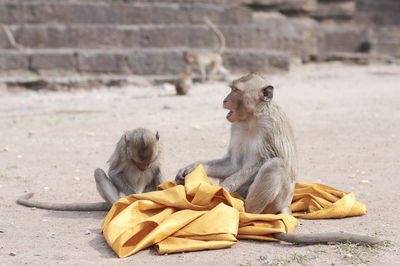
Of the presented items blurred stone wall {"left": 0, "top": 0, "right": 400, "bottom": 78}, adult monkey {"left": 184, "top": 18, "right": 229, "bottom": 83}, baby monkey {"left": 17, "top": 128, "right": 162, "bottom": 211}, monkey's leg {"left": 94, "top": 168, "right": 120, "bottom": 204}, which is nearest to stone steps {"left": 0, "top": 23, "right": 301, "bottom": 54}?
blurred stone wall {"left": 0, "top": 0, "right": 400, "bottom": 78}

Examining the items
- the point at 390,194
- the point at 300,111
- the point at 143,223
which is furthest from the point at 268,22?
the point at 143,223

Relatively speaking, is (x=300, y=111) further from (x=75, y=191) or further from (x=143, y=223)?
(x=143, y=223)

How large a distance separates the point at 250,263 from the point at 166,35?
11.0m

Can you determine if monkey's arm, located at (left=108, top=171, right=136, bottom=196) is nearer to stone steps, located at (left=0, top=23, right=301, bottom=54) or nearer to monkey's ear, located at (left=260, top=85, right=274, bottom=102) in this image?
monkey's ear, located at (left=260, top=85, right=274, bottom=102)

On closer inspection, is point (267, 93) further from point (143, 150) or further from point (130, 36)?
point (130, 36)

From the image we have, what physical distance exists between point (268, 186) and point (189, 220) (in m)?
0.62

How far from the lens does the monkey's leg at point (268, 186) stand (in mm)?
3953

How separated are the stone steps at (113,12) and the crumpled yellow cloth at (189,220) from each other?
33.0 feet

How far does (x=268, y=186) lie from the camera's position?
397 cm

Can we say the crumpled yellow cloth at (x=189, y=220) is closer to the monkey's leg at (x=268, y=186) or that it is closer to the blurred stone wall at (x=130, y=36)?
the monkey's leg at (x=268, y=186)

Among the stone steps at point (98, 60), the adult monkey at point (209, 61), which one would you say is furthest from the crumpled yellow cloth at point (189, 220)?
the stone steps at point (98, 60)

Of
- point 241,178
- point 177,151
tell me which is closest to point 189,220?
point 241,178

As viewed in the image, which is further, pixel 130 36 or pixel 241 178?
pixel 130 36

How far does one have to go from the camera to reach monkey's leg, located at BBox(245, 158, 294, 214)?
395 centimetres
